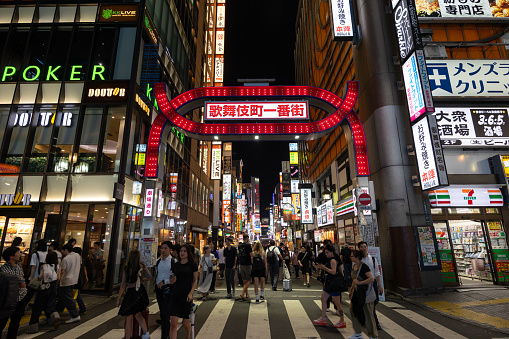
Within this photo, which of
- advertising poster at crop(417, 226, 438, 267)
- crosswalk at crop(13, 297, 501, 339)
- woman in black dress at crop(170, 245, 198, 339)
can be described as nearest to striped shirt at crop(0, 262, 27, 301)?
crosswalk at crop(13, 297, 501, 339)

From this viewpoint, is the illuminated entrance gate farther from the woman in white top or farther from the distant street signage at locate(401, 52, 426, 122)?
the woman in white top

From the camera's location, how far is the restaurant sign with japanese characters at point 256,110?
41.0 feet

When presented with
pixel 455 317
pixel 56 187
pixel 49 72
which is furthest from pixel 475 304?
pixel 49 72

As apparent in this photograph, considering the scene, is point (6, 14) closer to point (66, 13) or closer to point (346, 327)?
point (66, 13)

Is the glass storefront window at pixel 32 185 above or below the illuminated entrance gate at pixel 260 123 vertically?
below

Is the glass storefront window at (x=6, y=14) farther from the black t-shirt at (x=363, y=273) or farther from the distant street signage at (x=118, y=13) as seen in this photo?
the black t-shirt at (x=363, y=273)

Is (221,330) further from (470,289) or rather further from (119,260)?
(470,289)

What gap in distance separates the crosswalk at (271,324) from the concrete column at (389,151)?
2.58 metres

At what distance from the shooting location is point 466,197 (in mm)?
11977

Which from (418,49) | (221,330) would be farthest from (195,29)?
(221,330)

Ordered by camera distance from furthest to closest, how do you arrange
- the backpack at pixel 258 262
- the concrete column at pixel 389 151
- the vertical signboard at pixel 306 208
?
the vertical signboard at pixel 306 208 < the concrete column at pixel 389 151 < the backpack at pixel 258 262

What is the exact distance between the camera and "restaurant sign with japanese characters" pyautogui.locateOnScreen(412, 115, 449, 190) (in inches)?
390

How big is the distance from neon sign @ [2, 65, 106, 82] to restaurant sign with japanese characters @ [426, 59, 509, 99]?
53.7ft

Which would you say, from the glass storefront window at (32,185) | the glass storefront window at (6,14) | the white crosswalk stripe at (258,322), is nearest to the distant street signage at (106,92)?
the glass storefront window at (32,185)
